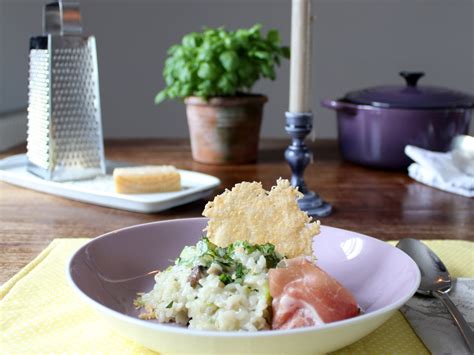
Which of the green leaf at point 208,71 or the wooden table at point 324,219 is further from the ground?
the green leaf at point 208,71

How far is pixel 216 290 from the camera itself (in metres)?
0.84

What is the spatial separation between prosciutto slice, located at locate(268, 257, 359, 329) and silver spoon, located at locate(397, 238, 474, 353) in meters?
0.15

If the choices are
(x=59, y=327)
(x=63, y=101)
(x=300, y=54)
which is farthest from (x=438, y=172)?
(x=59, y=327)

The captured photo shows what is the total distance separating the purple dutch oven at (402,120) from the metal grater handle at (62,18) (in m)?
0.91

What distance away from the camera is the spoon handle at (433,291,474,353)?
822 millimetres

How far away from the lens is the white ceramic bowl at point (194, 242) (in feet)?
2.24

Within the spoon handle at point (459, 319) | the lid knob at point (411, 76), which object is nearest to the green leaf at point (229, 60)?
the lid knob at point (411, 76)

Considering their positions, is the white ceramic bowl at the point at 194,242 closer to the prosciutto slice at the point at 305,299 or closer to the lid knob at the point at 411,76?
the prosciutto slice at the point at 305,299

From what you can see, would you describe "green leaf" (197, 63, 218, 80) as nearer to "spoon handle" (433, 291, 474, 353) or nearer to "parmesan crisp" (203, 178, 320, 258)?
"parmesan crisp" (203, 178, 320, 258)

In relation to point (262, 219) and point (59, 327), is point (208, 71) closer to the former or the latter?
point (262, 219)

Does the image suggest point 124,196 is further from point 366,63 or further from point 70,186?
point 366,63

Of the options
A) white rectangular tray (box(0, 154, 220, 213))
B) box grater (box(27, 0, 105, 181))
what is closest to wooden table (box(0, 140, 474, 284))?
white rectangular tray (box(0, 154, 220, 213))

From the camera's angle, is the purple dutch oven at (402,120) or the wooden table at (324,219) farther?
the purple dutch oven at (402,120)

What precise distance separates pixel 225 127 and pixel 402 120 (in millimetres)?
584
